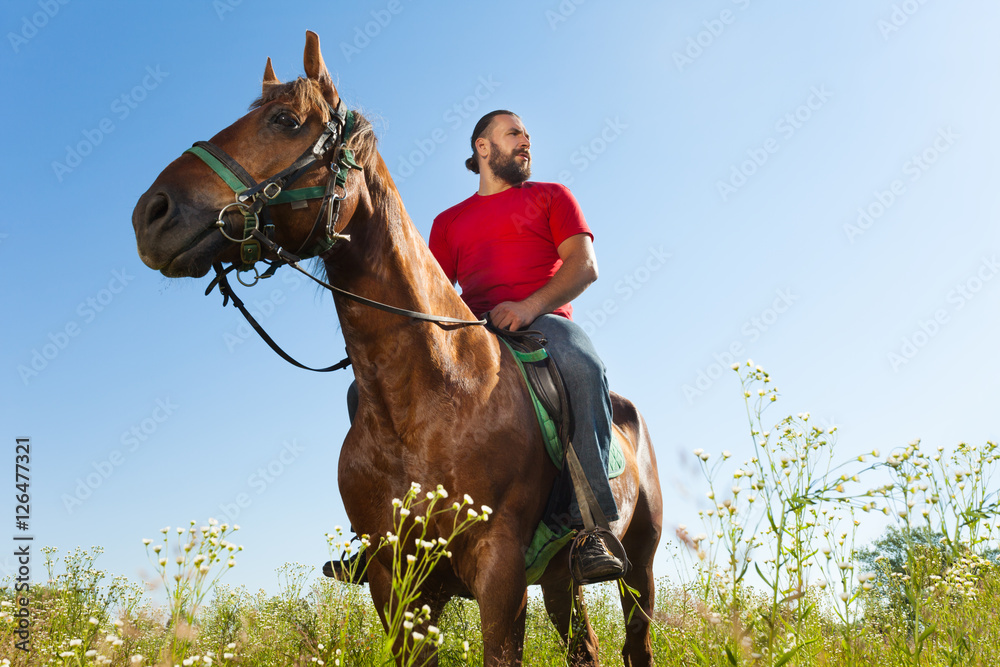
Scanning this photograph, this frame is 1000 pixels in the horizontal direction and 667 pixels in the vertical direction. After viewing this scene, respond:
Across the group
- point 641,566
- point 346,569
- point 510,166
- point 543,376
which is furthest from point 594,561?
point 510,166

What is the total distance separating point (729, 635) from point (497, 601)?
1.20 m

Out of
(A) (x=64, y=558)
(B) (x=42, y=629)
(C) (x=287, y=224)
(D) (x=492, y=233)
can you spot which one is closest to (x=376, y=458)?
(C) (x=287, y=224)

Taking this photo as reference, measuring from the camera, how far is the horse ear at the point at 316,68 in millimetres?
3576

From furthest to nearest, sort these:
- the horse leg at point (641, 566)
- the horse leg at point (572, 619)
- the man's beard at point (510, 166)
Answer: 1. the horse leg at point (641, 566)
2. the man's beard at point (510, 166)
3. the horse leg at point (572, 619)

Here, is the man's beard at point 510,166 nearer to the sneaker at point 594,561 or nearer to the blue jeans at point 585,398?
the blue jeans at point 585,398

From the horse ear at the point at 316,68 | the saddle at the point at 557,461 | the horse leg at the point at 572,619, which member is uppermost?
the horse ear at the point at 316,68

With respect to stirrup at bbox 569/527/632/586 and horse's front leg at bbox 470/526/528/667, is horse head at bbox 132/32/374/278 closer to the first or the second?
horse's front leg at bbox 470/526/528/667

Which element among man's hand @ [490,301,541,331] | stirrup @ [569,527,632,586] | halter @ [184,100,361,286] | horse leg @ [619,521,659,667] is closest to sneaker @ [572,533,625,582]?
stirrup @ [569,527,632,586]

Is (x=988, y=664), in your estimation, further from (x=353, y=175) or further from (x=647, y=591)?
(x=353, y=175)

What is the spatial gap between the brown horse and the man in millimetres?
→ 350

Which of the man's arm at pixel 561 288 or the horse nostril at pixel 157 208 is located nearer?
the horse nostril at pixel 157 208

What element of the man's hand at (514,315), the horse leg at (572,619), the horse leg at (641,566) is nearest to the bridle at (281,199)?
the man's hand at (514,315)

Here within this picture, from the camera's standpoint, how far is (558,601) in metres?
5.50

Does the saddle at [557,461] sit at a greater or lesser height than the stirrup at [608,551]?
greater
